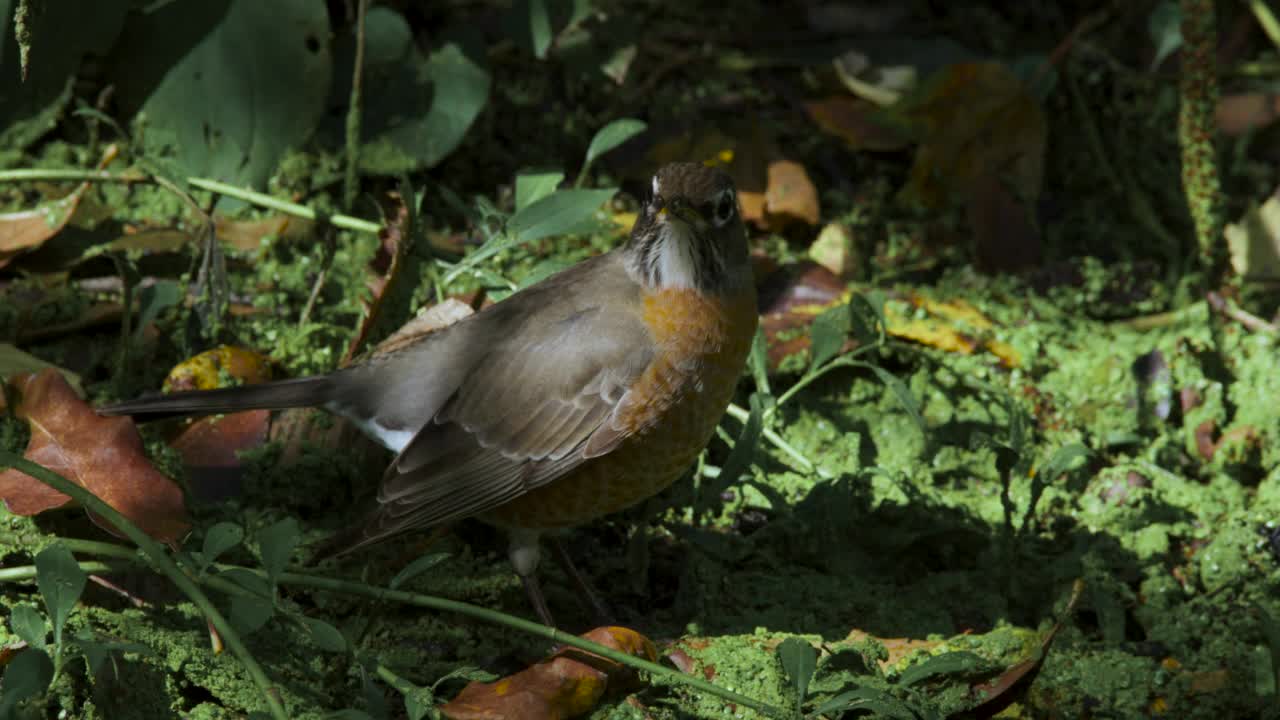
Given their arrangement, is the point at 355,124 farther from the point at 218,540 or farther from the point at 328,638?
the point at 328,638

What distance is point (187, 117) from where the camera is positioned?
4.41 m

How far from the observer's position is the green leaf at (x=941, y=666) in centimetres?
287

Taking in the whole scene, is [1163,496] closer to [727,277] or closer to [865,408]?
[865,408]

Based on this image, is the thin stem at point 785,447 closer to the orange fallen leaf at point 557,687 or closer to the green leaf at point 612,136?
the green leaf at point 612,136

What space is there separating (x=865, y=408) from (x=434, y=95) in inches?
69.5

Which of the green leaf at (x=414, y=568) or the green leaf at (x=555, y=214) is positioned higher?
the green leaf at (x=555, y=214)

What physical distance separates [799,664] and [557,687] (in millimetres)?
487

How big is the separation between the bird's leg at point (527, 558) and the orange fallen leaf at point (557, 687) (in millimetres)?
521

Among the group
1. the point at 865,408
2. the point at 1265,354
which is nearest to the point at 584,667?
the point at 865,408

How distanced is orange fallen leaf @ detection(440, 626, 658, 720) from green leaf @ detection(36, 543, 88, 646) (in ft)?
2.32

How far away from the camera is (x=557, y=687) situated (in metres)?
2.82

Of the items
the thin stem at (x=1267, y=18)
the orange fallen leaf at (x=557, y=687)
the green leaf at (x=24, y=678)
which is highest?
the thin stem at (x=1267, y=18)

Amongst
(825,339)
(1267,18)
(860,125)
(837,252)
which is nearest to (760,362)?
(825,339)

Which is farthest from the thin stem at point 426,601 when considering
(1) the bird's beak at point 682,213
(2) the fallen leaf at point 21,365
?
(1) the bird's beak at point 682,213
